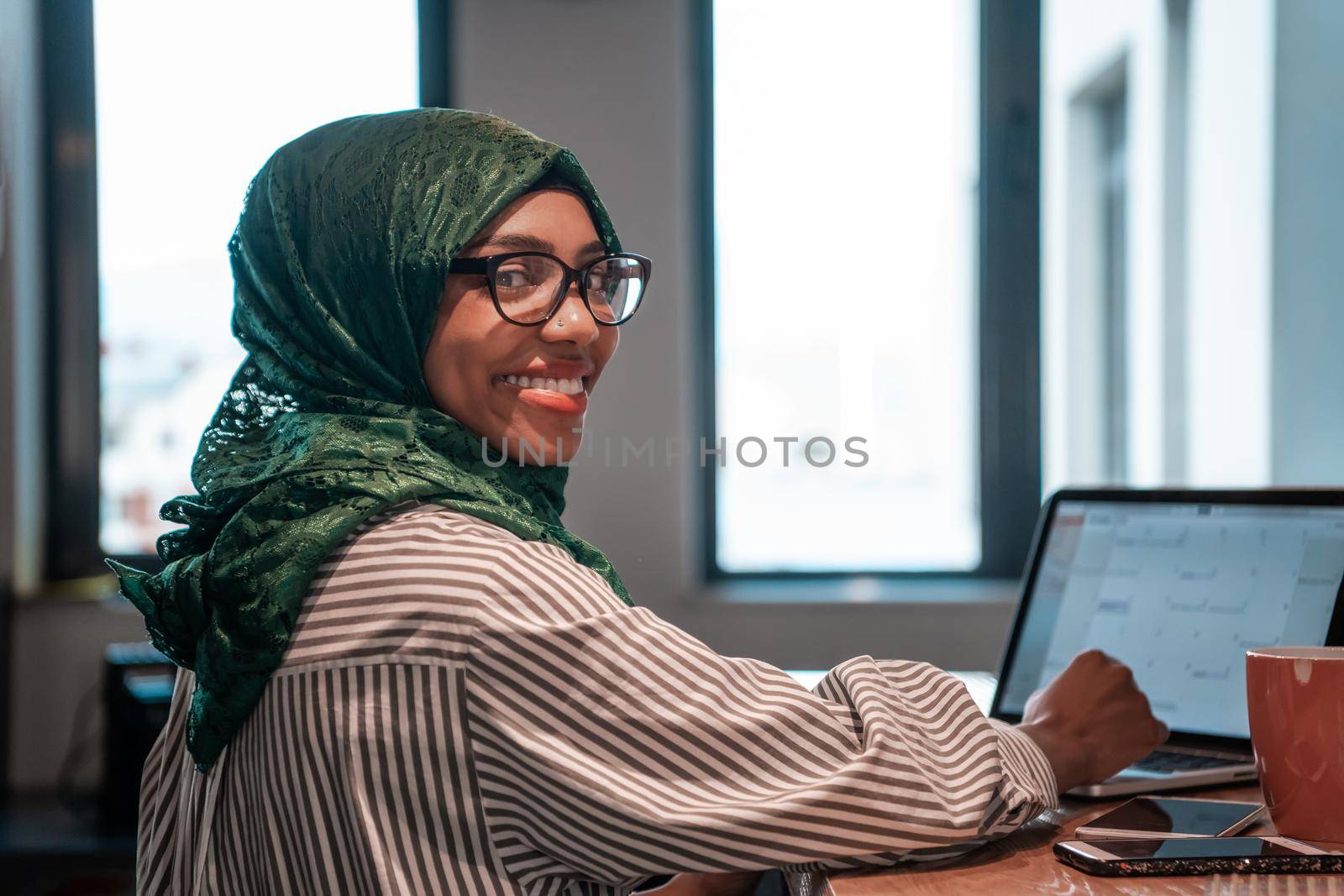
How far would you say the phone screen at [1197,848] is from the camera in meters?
0.68

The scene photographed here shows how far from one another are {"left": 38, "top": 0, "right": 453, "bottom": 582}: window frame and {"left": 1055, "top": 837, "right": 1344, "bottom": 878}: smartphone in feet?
8.31

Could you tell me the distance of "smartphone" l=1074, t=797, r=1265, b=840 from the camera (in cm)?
73

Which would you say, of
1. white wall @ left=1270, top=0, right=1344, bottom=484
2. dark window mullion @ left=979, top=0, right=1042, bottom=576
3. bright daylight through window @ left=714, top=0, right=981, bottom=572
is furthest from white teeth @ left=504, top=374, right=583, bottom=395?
dark window mullion @ left=979, top=0, right=1042, bottom=576

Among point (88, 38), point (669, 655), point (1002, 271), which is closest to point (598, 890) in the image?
point (669, 655)

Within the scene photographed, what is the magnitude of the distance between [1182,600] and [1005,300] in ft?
6.14

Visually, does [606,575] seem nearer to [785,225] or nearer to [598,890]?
[598,890]

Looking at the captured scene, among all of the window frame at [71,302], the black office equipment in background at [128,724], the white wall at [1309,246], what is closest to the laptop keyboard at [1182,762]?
the white wall at [1309,246]

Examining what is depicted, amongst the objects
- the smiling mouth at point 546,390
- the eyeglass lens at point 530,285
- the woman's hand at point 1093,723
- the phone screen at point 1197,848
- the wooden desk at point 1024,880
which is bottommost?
the wooden desk at point 1024,880

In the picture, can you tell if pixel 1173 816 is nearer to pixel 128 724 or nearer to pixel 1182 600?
pixel 1182 600

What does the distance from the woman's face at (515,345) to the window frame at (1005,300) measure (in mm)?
1861

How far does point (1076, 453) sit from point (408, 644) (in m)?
2.47

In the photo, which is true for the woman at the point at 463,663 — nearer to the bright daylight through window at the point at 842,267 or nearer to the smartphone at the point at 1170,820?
the smartphone at the point at 1170,820

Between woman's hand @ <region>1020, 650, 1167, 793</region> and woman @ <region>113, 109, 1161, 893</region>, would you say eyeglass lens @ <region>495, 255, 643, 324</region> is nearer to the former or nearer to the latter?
woman @ <region>113, 109, 1161, 893</region>

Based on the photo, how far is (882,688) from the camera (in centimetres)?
75
